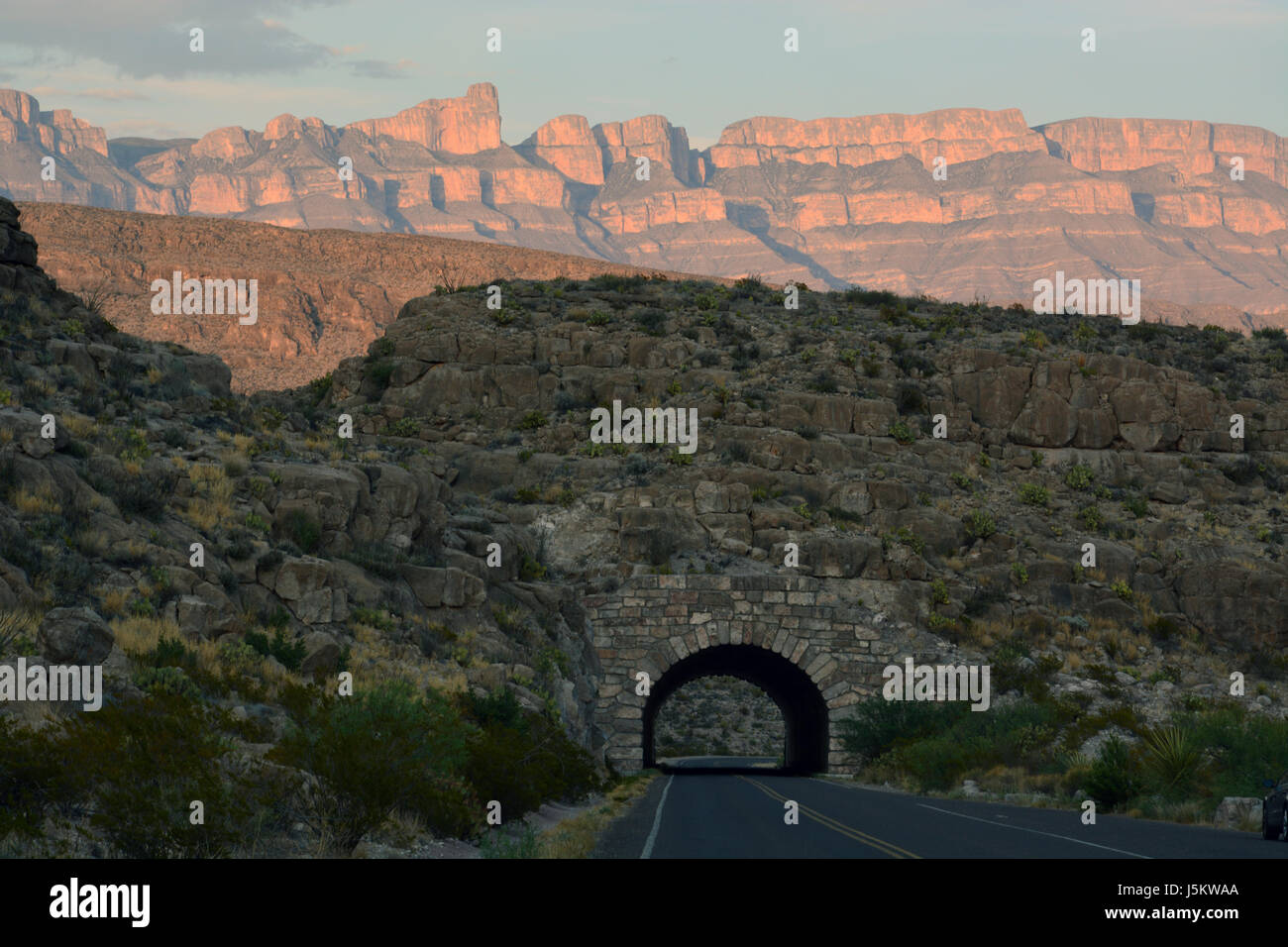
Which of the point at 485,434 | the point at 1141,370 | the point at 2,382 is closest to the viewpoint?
the point at 2,382

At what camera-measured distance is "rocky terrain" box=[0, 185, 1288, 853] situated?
1931 cm

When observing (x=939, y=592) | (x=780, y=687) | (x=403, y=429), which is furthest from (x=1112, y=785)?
(x=403, y=429)

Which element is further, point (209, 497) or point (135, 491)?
point (209, 497)

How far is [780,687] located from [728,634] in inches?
502

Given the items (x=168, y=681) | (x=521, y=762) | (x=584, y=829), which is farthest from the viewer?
(x=521, y=762)

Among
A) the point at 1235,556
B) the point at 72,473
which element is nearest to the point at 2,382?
the point at 72,473

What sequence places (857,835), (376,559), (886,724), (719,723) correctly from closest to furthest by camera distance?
(857,835), (376,559), (886,724), (719,723)

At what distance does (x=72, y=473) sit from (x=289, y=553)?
4368 millimetres

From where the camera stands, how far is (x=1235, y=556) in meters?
46.6

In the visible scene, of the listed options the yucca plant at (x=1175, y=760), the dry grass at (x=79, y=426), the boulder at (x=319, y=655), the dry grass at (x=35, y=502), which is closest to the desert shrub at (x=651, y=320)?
the dry grass at (x=79, y=426)

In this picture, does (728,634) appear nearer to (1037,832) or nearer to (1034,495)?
(1034,495)

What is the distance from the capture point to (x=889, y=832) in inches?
751
